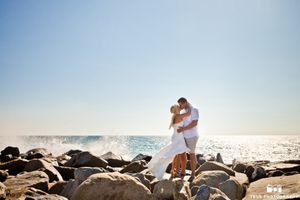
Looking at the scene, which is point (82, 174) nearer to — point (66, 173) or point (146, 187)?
point (146, 187)

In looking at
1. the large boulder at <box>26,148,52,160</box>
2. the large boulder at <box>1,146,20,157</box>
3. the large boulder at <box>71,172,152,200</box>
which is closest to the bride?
the large boulder at <box>71,172,152,200</box>

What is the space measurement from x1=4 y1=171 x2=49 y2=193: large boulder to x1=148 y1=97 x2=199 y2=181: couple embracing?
106 inches

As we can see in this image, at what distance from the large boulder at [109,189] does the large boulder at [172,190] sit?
1.11ft

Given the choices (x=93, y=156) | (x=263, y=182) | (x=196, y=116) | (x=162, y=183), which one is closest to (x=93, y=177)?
(x=162, y=183)

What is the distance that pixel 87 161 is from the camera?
12.2 metres

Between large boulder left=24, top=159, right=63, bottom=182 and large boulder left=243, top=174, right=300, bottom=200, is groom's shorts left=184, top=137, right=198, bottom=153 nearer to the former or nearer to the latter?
large boulder left=243, top=174, right=300, bottom=200

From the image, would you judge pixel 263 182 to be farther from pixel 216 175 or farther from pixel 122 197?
pixel 122 197

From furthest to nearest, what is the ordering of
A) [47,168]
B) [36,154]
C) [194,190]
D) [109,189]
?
1. [36,154]
2. [47,168]
3. [194,190]
4. [109,189]

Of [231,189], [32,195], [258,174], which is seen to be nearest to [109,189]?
[32,195]

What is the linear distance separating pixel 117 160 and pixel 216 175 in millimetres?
8471

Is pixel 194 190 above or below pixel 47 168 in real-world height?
above

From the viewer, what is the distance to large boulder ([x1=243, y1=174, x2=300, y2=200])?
19.1 feet

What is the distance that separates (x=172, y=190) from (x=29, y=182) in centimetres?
Answer: 386

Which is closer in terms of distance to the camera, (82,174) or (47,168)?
(82,174)
